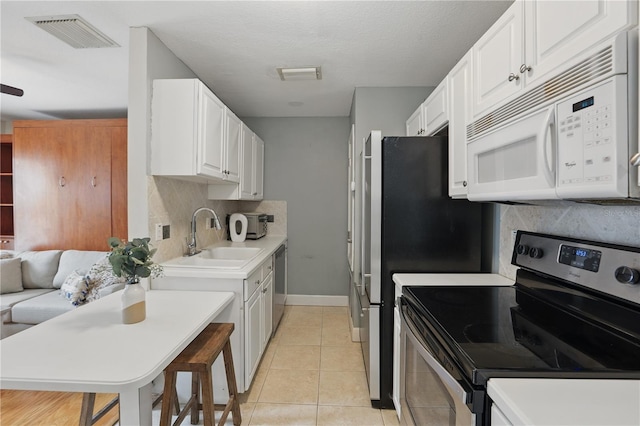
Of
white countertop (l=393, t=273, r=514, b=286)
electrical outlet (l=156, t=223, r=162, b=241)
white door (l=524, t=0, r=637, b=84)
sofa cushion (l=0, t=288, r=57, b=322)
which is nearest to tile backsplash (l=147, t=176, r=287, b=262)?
electrical outlet (l=156, t=223, r=162, b=241)

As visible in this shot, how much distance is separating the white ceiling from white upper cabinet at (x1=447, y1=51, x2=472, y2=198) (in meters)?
0.41

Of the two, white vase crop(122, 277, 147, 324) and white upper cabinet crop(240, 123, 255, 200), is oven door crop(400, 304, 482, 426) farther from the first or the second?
white upper cabinet crop(240, 123, 255, 200)

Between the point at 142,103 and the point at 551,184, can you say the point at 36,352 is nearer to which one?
the point at 142,103

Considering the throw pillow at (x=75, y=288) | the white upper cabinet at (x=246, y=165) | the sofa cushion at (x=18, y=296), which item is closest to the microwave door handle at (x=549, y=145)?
the white upper cabinet at (x=246, y=165)

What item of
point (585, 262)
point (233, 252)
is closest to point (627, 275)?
point (585, 262)

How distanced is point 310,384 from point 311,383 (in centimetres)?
1

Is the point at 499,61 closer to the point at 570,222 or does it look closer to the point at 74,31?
the point at 570,222

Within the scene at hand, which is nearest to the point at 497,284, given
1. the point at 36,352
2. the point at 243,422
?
the point at 243,422

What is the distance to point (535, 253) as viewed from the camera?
55.0 inches

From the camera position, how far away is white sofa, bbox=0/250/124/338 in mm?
2672

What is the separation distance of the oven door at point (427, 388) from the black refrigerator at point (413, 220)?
39 cm

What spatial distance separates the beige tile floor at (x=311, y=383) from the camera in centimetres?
186

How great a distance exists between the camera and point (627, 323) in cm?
95

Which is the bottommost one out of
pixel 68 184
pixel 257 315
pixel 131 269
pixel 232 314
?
pixel 257 315
